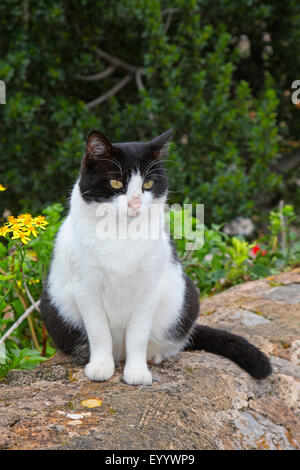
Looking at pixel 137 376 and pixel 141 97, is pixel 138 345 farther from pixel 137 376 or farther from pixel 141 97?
pixel 141 97

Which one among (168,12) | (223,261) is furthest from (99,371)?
(168,12)

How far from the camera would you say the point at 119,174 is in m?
1.88

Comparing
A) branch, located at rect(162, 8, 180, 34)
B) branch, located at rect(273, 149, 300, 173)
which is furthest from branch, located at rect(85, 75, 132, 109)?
branch, located at rect(273, 149, 300, 173)

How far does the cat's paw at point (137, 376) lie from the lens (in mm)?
1862

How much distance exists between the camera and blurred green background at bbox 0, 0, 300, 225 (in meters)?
4.73

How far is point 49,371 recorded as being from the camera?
2018mm

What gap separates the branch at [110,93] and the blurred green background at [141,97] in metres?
0.01

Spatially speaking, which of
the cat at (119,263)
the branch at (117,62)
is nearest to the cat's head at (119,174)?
the cat at (119,263)

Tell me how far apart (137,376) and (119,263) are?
1.40 feet

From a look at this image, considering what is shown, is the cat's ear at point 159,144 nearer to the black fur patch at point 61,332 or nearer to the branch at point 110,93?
the black fur patch at point 61,332

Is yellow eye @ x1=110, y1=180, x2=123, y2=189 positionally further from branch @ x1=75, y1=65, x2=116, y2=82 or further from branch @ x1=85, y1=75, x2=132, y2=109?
branch @ x1=75, y1=65, x2=116, y2=82
